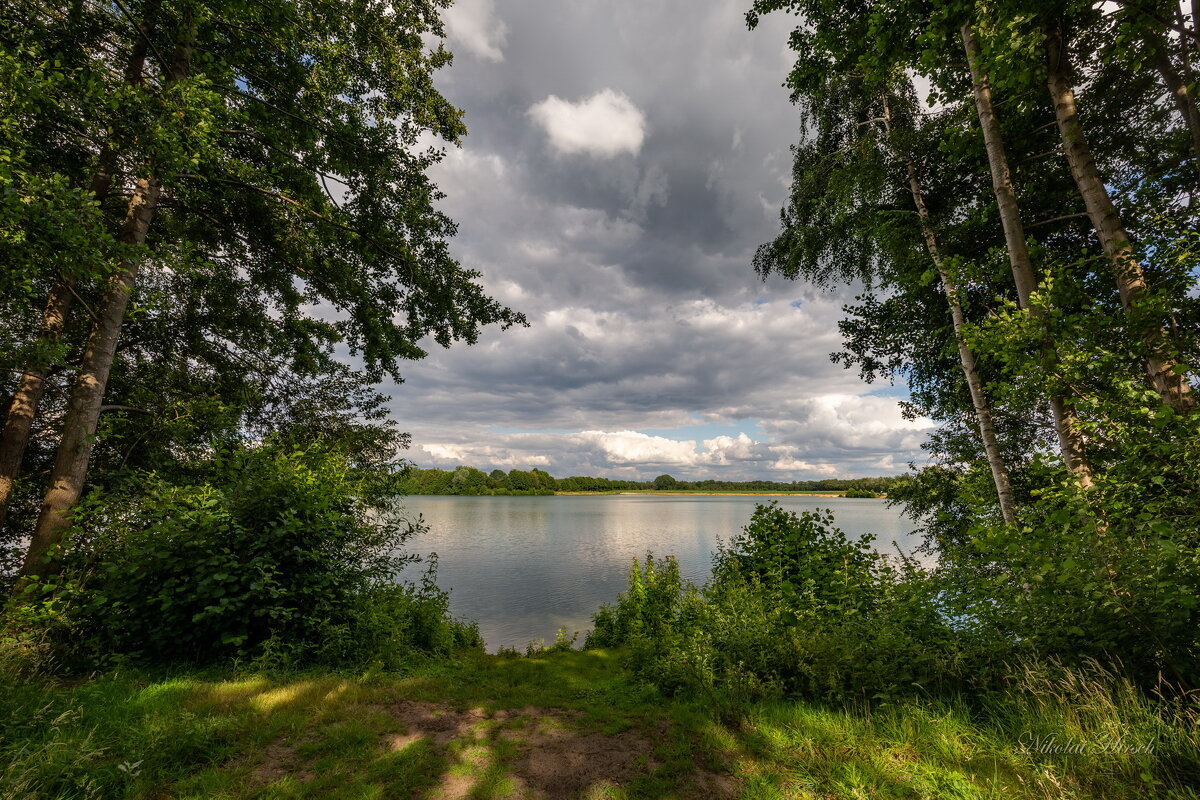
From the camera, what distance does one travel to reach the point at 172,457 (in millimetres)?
8336

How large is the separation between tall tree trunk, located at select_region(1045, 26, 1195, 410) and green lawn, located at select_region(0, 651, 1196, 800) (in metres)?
4.36

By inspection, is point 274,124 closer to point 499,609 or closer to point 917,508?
point 499,609

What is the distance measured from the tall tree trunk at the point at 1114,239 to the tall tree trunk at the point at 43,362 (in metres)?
13.6

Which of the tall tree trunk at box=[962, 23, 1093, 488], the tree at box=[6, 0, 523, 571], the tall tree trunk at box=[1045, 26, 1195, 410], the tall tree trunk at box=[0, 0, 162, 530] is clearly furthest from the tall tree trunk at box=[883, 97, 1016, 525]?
the tall tree trunk at box=[0, 0, 162, 530]

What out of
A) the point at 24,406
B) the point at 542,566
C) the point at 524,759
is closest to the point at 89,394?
the point at 24,406

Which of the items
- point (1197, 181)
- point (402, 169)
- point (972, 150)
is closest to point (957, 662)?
point (1197, 181)

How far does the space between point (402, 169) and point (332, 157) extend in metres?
1.37

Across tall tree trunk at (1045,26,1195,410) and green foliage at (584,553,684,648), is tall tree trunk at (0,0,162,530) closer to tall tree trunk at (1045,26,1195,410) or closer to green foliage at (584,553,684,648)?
green foliage at (584,553,684,648)

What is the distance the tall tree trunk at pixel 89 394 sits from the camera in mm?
6344

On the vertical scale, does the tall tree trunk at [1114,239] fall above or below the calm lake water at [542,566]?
above

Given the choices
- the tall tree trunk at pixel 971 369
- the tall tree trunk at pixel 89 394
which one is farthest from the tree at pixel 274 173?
the tall tree trunk at pixel 971 369

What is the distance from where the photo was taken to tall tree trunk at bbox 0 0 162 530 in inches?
258

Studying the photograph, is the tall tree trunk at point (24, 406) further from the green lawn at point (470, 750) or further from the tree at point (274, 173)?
the green lawn at point (470, 750)

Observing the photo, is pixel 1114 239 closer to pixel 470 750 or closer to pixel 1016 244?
pixel 1016 244
